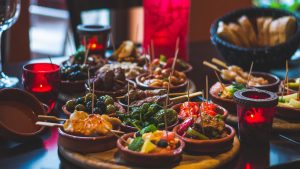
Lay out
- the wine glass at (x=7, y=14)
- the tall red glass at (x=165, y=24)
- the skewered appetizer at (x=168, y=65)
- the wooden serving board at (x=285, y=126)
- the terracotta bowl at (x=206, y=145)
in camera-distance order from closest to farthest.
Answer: the terracotta bowl at (x=206, y=145), the wooden serving board at (x=285, y=126), the wine glass at (x=7, y=14), the skewered appetizer at (x=168, y=65), the tall red glass at (x=165, y=24)

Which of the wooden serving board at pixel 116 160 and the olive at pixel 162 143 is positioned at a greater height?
the olive at pixel 162 143

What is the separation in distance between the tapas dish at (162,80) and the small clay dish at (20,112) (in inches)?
16.0

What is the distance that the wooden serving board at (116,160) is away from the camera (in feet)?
4.43

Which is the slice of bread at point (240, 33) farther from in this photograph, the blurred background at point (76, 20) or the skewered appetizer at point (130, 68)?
the blurred background at point (76, 20)

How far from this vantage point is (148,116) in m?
1.54

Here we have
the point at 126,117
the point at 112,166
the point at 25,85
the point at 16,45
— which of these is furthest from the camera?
the point at 16,45

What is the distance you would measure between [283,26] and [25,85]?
1141 mm

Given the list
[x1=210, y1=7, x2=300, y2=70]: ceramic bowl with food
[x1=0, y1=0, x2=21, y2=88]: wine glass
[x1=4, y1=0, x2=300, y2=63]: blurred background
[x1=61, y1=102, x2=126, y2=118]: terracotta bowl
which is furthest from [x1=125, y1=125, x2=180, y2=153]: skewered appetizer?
[x1=4, y1=0, x2=300, y2=63]: blurred background

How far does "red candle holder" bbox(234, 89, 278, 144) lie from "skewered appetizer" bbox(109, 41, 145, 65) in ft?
2.52

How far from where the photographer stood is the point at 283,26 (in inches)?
92.7

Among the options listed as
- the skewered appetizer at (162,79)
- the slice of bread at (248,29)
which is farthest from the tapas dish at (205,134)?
the slice of bread at (248,29)

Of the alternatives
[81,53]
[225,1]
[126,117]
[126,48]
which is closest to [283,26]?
[126,48]

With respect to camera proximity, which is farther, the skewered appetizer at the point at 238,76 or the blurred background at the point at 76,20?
the blurred background at the point at 76,20

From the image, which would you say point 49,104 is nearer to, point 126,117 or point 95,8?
point 126,117
